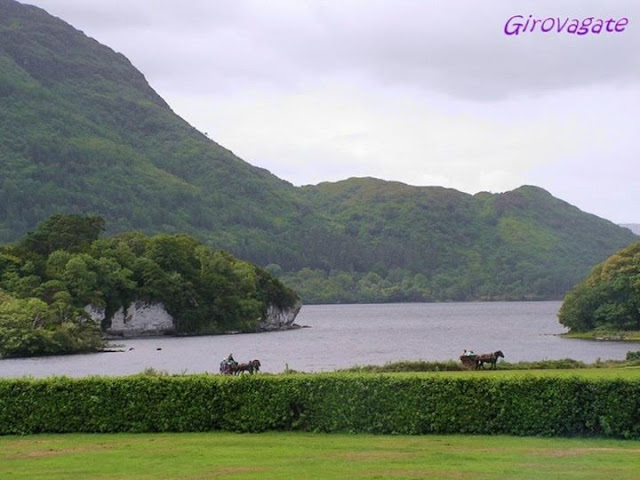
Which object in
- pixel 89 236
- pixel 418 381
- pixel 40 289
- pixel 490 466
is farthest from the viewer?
pixel 89 236

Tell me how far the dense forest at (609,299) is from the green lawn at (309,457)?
Result: 95658 mm

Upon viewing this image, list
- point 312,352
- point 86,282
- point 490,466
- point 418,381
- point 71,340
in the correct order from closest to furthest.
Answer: point 490,466 < point 418,381 < point 312,352 < point 71,340 < point 86,282

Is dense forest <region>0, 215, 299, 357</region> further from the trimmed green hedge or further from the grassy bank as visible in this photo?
the trimmed green hedge

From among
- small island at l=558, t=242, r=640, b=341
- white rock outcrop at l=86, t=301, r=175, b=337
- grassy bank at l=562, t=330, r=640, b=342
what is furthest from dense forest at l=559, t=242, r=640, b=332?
white rock outcrop at l=86, t=301, r=175, b=337

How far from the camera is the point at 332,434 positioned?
26.7 m

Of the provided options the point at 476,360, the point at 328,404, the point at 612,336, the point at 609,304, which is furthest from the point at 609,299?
the point at 328,404

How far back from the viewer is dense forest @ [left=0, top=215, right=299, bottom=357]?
10375 centimetres

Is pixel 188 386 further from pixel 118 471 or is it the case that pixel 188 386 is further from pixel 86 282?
pixel 86 282

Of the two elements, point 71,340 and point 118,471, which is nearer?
point 118,471

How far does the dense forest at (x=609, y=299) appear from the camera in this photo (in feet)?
396

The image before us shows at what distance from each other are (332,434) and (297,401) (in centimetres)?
131

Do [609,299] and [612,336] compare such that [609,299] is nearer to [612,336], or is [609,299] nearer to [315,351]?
[612,336]

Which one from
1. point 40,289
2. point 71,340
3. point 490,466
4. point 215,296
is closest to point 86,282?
point 40,289

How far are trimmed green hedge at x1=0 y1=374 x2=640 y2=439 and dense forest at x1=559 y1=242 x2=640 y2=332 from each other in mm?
93269
